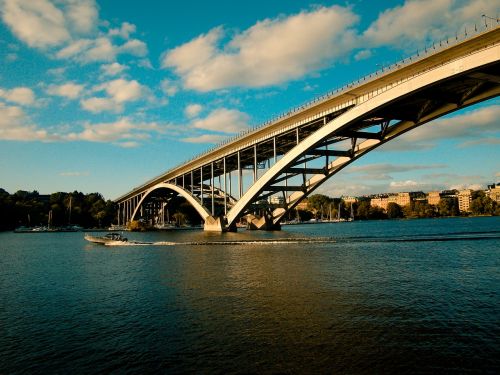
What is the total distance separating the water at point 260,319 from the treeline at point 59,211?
125968 millimetres

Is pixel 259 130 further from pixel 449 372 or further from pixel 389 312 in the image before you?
pixel 449 372

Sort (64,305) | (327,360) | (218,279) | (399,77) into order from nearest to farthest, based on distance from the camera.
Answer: (327,360) → (64,305) → (218,279) → (399,77)

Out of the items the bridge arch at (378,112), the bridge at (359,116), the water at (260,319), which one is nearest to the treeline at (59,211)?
the bridge at (359,116)

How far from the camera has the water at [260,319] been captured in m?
11.8

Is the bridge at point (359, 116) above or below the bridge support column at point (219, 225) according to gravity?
above

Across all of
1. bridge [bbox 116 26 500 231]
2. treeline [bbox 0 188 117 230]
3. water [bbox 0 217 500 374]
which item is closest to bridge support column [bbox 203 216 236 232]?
bridge [bbox 116 26 500 231]

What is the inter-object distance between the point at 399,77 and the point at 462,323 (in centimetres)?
2947

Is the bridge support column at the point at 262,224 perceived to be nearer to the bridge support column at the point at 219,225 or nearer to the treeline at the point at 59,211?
the bridge support column at the point at 219,225

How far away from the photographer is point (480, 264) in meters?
27.6

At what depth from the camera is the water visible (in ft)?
38.5

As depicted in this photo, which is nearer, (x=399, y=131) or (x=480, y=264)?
(x=480, y=264)

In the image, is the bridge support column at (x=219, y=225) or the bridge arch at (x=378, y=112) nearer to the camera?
the bridge arch at (x=378, y=112)

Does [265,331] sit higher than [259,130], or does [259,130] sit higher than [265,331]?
[259,130]

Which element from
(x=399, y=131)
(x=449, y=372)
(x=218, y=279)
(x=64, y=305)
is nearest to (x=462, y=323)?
(x=449, y=372)
